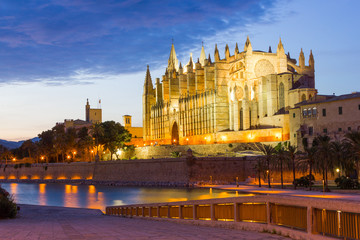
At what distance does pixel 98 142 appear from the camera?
8469 centimetres

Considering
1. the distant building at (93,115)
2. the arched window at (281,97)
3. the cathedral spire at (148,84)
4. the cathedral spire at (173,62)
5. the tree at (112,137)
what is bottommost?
the tree at (112,137)

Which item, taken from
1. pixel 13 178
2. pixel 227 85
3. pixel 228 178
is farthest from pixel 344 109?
pixel 13 178

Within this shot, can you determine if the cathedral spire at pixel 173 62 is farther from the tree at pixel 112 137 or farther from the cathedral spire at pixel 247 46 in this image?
the cathedral spire at pixel 247 46

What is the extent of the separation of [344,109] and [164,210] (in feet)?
127

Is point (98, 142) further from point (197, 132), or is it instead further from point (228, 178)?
point (228, 178)

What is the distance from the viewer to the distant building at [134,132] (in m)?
102

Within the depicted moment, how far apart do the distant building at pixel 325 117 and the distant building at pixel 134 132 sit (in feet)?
160

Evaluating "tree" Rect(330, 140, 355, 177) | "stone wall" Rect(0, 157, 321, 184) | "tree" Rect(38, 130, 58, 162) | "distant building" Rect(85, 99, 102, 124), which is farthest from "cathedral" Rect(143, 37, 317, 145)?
"distant building" Rect(85, 99, 102, 124)

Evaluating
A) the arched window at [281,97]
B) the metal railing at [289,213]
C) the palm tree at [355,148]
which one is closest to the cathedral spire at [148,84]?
the arched window at [281,97]

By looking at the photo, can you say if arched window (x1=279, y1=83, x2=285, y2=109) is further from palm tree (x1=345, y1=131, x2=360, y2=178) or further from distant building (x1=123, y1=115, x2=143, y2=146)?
distant building (x1=123, y1=115, x2=143, y2=146)

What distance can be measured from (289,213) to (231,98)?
66374mm

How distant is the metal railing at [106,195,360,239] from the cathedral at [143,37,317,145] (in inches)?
1985

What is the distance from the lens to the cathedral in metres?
64.6

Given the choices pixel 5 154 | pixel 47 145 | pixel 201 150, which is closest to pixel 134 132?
pixel 47 145
